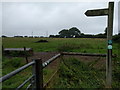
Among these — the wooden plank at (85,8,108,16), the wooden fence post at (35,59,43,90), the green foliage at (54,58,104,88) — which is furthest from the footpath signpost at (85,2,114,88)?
the wooden fence post at (35,59,43,90)

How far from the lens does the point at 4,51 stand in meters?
11.4

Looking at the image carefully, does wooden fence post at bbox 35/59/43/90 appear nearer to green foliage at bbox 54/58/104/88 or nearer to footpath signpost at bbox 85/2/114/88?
green foliage at bbox 54/58/104/88

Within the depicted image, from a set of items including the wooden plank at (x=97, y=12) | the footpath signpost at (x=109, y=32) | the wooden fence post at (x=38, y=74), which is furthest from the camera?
the wooden plank at (x=97, y=12)

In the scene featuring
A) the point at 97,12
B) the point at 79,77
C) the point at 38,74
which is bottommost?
the point at 79,77

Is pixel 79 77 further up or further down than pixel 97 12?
further down

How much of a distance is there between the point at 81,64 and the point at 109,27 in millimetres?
1796

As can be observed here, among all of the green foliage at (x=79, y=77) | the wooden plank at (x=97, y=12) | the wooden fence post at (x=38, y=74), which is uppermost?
the wooden plank at (x=97, y=12)

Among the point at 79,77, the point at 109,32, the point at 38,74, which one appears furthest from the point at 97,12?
the point at 38,74

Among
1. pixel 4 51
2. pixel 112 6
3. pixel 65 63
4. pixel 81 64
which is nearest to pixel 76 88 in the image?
pixel 65 63

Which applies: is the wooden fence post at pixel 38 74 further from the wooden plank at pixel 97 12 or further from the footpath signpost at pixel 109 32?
the wooden plank at pixel 97 12

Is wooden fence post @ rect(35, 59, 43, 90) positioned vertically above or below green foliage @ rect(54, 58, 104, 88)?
above

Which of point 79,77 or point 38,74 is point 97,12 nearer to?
point 79,77

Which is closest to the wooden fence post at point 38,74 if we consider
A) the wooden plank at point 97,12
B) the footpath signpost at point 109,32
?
the footpath signpost at point 109,32

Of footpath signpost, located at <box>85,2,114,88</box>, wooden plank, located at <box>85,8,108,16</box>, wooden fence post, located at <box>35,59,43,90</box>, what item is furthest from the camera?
wooden plank, located at <box>85,8,108,16</box>
